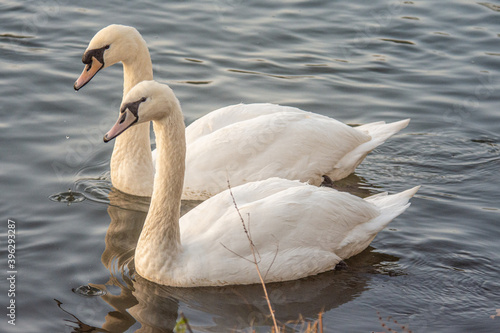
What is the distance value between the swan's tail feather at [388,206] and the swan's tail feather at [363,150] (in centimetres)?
106

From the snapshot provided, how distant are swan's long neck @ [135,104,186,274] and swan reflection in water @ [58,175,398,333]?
233 millimetres

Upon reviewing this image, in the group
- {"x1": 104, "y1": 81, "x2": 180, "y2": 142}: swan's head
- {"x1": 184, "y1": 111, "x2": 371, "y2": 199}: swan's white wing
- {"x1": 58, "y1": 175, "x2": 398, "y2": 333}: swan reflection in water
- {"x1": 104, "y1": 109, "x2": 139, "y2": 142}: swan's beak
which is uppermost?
{"x1": 104, "y1": 81, "x2": 180, "y2": 142}: swan's head

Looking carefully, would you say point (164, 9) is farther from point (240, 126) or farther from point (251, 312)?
point (251, 312)

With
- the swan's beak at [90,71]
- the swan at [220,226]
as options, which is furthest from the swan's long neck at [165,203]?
the swan's beak at [90,71]

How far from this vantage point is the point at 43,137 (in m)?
10.5

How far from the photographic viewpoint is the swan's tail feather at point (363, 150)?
957cm

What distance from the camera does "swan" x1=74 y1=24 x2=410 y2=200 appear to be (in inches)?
354

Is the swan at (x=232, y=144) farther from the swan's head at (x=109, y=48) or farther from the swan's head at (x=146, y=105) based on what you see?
the swan's head at (x=146, y=105)

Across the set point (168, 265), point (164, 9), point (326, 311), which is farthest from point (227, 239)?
point (164, 9)

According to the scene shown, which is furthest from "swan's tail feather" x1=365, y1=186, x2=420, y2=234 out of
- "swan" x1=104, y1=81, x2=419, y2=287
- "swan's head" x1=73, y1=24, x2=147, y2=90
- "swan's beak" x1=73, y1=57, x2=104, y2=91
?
"swan's beak" x1=73, y1=57, x2=104, y2=91

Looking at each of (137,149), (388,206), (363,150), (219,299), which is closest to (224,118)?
(137,149)

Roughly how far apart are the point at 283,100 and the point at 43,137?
335cm

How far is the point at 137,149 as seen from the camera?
9.30 meters

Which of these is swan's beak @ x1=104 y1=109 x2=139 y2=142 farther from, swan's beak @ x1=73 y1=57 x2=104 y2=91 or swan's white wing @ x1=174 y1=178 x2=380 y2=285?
swan's beak @ x1=73 y1=57 x2=104 y2=91
